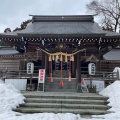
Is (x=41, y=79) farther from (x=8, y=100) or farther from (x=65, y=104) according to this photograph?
(x=8, y=100)

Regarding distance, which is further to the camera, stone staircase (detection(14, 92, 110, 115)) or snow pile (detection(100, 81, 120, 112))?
snow pile (detection(100, 81, 120, 112))

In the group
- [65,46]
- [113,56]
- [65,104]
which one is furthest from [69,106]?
[113,56]

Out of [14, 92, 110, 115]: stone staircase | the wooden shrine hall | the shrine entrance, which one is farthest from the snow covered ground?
the shrine entrance

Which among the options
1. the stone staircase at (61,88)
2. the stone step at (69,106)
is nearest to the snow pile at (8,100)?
the stone step at (69,106)

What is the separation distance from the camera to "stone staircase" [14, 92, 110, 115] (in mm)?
8062

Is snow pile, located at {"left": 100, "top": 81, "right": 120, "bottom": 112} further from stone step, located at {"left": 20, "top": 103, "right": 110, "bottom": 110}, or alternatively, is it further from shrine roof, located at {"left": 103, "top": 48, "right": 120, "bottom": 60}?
shrine roof, located at {"left": 103, "top": 48, "right": 120, "bottom": 60}

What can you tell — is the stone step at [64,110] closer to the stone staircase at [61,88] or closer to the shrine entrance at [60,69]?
the stone staircase at [61,88]

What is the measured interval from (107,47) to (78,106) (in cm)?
813

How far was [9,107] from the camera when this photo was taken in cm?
785

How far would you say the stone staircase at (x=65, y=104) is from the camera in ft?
26.5

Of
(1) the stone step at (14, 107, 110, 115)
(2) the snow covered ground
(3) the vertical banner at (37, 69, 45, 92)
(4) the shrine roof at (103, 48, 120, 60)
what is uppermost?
(4) the shrine roof at (103, 48, 120, 60)

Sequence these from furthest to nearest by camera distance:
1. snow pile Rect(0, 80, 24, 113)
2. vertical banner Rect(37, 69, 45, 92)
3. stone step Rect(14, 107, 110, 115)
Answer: vertical banner Rect(37, 69, 45, 92) → stone step Rect(14, 107, 110, 115) → snow pile Rect(0, 80, 24, 113)

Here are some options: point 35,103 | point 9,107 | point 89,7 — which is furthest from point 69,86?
point 89,7

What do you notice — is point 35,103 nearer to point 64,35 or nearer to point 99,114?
point 99,114
